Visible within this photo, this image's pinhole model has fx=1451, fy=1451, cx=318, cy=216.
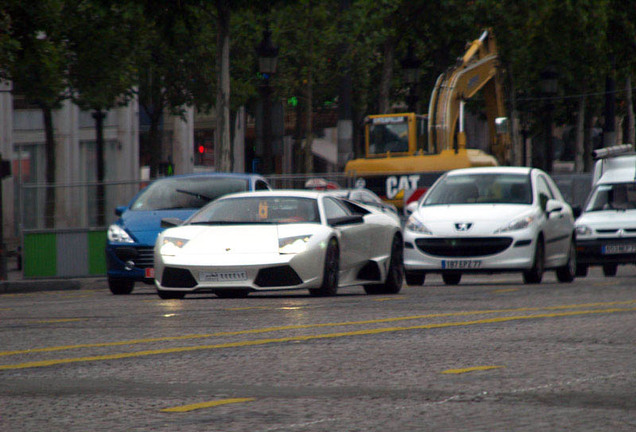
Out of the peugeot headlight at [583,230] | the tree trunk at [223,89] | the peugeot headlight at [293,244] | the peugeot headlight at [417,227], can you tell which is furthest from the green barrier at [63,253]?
the peugeot headlight at [293,244]

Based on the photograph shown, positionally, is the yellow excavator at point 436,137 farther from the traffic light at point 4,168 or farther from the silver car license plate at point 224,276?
the silver car license plate at point 224,276

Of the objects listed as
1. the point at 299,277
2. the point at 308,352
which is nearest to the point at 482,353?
the point at 308,352

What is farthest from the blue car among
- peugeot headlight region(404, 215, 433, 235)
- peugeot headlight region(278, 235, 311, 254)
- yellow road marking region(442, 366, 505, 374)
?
yellow road marking region(442, 366, 505, 374)

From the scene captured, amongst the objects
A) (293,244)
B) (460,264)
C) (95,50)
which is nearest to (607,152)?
(460,264)

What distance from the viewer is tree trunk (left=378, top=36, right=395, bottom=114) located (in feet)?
167

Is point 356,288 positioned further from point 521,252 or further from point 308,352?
point 308,352

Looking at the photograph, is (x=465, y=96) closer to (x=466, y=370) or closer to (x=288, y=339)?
(x=288, y=339)

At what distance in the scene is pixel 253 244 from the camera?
14.9m

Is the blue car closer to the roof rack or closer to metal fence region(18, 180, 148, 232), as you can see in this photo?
metal fence region(18, 180, 148, 232)

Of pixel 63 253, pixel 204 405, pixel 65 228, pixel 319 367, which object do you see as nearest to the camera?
pixel 204 405

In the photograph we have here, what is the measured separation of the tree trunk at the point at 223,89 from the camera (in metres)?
27.8

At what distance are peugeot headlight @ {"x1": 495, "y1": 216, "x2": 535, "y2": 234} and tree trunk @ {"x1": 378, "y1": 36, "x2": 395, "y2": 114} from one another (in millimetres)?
31987

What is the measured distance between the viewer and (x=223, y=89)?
2822 centimetres

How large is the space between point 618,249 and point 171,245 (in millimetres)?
10381
